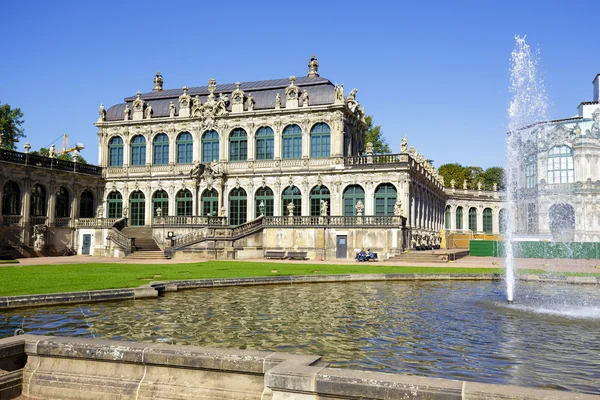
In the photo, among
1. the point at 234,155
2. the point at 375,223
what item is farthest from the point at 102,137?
the point at 375,223

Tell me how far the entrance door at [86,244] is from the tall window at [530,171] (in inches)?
2325

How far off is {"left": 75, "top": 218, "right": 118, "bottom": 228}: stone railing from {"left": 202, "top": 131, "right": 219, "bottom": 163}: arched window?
10.5 m

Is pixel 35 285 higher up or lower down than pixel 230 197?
lower down

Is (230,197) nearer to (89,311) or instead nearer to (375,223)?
(375,223)

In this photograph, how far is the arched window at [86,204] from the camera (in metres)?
53.0

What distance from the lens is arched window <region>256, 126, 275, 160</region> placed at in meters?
51.3

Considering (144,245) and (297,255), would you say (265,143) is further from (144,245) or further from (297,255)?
(144,245)

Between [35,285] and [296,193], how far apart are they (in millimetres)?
32941

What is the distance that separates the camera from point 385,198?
47.0 metres

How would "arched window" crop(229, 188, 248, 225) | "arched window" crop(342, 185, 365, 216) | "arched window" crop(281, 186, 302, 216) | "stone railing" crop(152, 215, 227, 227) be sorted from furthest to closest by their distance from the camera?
"arched window" crop(229, 188, 248, 225) < "arched window" crop(281, 186, 302, 216) < "arched window" crop(342, 185, 365, 216) < "stone railing" crop(152, 215, 227, 227)

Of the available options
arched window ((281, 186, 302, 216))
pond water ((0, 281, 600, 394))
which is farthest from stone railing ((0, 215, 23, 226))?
pond water ((0, 281, 600, 394))

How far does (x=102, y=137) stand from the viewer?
56.6m

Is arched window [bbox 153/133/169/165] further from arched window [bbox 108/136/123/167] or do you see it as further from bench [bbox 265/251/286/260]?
bench [bbox 265/251/286/260]

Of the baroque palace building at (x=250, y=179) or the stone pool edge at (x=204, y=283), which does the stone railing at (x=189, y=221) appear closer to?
the baroque palace building at (x=250, y=179)
